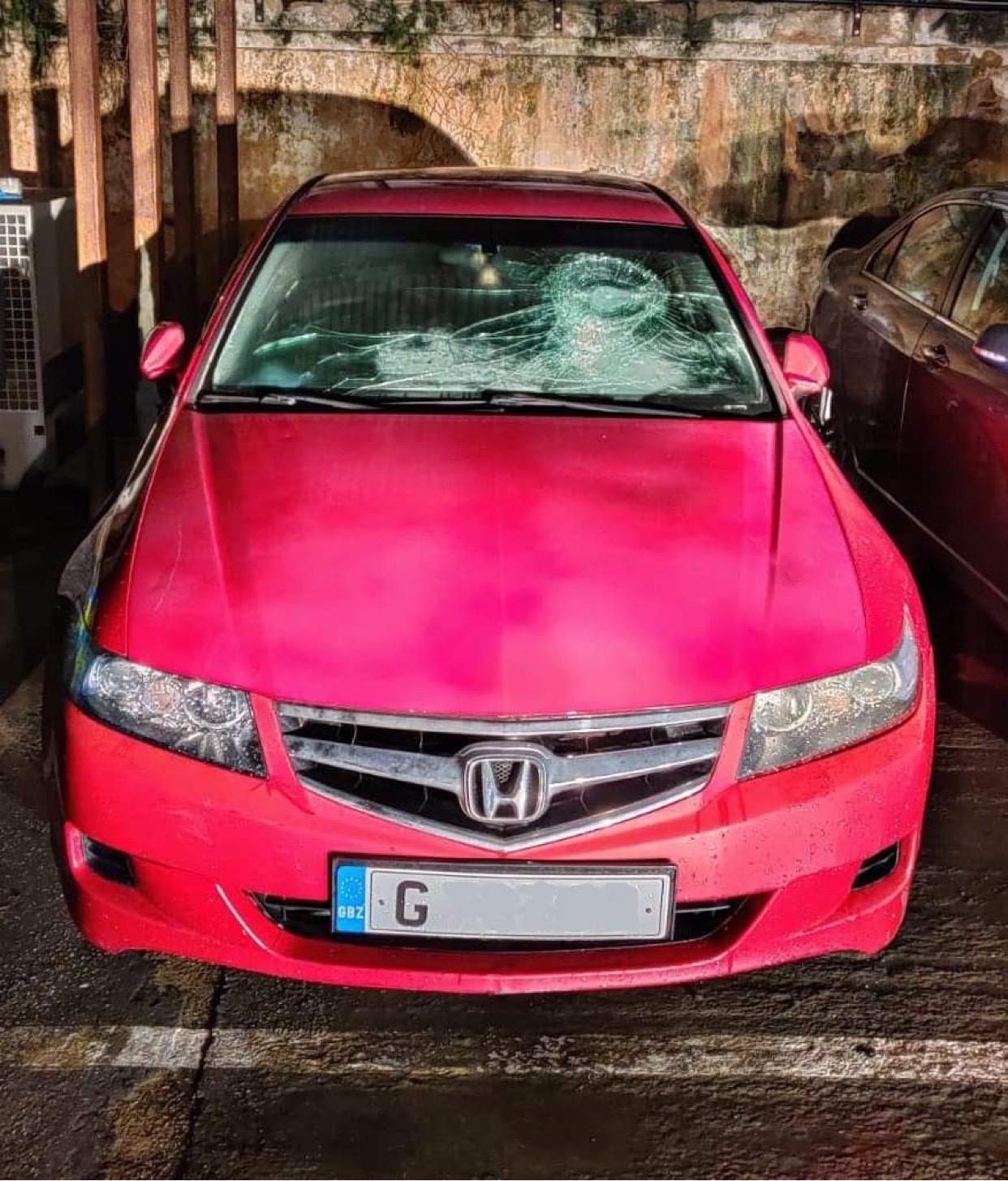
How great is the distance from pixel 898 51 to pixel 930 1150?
22.2 feet

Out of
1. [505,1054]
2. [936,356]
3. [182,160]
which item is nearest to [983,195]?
[936,356]

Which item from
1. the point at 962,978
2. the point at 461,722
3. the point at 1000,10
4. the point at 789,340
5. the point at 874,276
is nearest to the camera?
the point at 461,722

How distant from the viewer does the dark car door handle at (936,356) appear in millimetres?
4562

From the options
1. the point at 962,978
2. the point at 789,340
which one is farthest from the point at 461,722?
the point at 789,340

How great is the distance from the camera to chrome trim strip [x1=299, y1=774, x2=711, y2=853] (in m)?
2.32

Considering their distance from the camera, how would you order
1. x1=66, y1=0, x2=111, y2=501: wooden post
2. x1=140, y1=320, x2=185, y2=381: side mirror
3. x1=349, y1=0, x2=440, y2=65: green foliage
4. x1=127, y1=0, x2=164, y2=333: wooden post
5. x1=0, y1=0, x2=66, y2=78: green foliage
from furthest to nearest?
1. x1=349, y1=0, x2=440, y2=65: green foliage
2. x1=0, y1=0, x2=66, y2=78: green foliage
3. x1=127, y1=0, x2=164, y2=333: wooden post
4. x1=66, y1=0, x2=111, y2=501: wooden post
5. x1=140, y1=320, x2=185, y2=381: side mirror

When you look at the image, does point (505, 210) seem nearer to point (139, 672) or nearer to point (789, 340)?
point (789, 340)

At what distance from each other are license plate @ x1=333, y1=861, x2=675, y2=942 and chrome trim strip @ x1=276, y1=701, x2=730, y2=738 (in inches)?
8.5

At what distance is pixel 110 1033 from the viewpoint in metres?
2.63

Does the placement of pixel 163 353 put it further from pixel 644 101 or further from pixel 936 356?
pixel 644 101

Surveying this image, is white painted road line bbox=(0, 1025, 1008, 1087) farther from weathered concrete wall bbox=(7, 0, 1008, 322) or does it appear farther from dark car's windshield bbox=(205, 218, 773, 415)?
weathered concrete wall bbox=(7, 0, 1008, 322)

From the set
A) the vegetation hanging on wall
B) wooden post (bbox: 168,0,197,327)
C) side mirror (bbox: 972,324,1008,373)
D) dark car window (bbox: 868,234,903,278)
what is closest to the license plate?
side mirror (bbox: 972,324,1008,373)

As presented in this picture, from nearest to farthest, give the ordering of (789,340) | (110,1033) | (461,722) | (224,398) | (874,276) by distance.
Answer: (461,722), (110,1033), (224,398), (789,340), (874,276)

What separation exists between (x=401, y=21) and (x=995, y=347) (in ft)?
15.5
